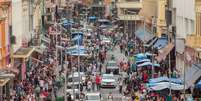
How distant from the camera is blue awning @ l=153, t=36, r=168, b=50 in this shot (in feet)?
220

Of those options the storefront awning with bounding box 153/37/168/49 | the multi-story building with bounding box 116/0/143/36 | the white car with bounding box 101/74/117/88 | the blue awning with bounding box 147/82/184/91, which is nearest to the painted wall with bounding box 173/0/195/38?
the storefront awning with bounding box 153/37/168/49

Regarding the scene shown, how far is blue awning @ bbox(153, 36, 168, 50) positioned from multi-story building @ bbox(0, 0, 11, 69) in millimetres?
19409

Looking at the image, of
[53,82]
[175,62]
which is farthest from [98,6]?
[53,82]

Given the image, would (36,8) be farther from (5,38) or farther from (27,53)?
(5,38)

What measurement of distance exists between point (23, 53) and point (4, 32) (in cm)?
701

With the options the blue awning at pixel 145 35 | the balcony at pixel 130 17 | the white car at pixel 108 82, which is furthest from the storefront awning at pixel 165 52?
the balcony at pixel 130 17

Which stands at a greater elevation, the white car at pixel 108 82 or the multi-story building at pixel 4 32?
the multi-story building at pixel 4 32

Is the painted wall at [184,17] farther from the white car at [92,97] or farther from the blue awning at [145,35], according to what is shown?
the blue awning at [145,35]

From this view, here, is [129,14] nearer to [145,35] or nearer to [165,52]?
[145,35]

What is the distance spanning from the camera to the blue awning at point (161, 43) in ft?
220

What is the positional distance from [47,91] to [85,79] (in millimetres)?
5419

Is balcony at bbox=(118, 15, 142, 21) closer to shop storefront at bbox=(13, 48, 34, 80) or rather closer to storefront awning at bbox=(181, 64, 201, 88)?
shop storefront at bbox=(13, 48, 34, 80)

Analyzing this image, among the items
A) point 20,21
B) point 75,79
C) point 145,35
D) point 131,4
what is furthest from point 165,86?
point 131,4

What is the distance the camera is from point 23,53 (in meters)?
56.1
